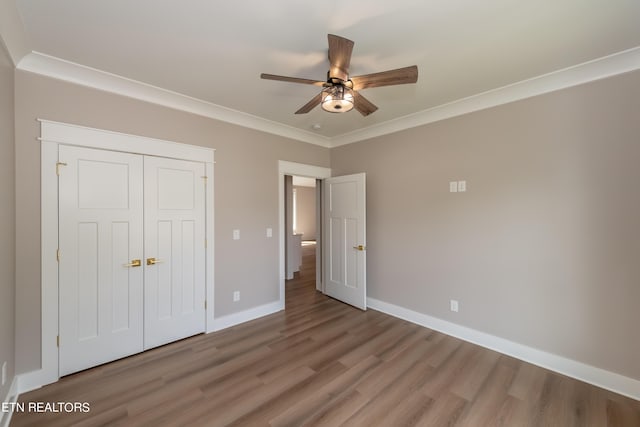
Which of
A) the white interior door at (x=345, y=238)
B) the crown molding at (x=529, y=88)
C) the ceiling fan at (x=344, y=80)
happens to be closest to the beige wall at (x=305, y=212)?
the white interior door at (x=345, y=238)

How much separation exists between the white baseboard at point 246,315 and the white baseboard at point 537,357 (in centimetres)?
180

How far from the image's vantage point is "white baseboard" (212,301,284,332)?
3229 mm

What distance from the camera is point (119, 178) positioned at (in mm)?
2537

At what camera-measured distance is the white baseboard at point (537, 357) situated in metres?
2.11

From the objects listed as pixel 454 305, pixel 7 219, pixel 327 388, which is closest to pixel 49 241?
pixel 7 219

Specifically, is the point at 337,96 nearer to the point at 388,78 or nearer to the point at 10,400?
the point at 388,78

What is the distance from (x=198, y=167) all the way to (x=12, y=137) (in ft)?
4.69

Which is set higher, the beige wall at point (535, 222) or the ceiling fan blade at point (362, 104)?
the ceiling fan blade at point (362, 104)

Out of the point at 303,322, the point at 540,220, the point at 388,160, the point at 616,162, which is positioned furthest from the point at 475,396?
A: the point at 388,160

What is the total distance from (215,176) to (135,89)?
45.2 inches

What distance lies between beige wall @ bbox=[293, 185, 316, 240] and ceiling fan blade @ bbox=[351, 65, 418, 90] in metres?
10.0

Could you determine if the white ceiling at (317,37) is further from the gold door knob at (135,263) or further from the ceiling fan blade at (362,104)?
the gold door knob at (135,263)

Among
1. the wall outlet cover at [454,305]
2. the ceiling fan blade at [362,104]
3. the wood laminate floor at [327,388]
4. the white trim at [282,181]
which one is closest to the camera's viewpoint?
the wood laminate floor at [327,388]

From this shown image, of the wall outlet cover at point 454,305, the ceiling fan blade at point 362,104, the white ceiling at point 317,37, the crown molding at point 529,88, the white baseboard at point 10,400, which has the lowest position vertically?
the white baseboard at point 10,400
